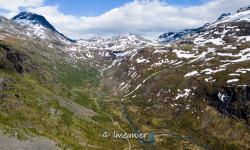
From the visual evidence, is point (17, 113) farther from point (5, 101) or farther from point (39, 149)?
point (39, 149)

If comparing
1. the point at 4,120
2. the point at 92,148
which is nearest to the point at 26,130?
the point at 4,120

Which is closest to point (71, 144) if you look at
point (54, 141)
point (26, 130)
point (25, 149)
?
point (54, 141)

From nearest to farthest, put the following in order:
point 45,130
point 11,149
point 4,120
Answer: point 11,149 < point 4,120 < point 45,130

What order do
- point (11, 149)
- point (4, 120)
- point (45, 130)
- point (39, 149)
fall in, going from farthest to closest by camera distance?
point (45, 130) → point (4, 120) → point (39, 149) → point (11, 149)

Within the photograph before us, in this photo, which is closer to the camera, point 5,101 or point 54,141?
point 54,141

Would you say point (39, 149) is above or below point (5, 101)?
below

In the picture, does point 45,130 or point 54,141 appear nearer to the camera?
point 54,141

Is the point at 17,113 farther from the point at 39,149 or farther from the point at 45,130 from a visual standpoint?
the point at 39,149

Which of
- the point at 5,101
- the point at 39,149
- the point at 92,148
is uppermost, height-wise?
the point at 5,101

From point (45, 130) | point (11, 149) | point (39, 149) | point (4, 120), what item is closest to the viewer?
point (11, 149)
